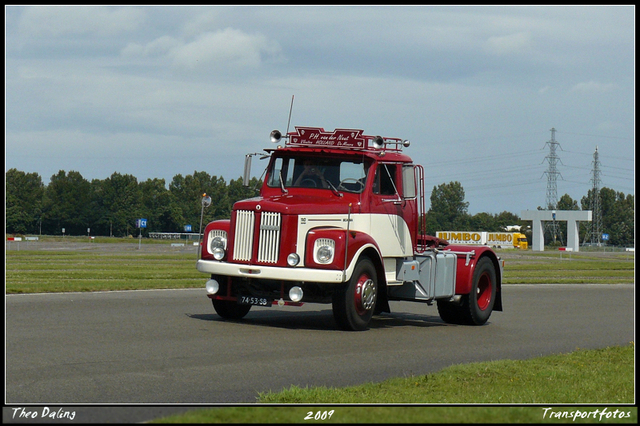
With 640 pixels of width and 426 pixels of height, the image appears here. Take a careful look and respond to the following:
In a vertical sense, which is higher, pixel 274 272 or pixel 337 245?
pixel 337 245

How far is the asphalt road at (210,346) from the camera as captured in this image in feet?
26.1

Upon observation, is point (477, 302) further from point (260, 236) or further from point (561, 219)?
point (561, 219)

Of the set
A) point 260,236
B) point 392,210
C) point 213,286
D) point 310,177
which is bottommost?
point 213,286

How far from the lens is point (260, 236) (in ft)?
45.0

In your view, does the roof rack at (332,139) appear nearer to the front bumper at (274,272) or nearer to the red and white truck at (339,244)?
the red and white truck at (339,244)

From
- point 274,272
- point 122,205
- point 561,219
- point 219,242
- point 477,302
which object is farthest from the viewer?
point 561,219

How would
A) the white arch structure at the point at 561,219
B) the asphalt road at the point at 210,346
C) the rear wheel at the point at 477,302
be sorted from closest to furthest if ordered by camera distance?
the asphalt road at the point at 210,346
the rear wheel at the point at 477,302
the white arch structure at the point at 561,219

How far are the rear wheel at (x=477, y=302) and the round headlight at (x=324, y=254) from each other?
13.3ft

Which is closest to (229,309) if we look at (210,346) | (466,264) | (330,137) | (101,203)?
(330,137)

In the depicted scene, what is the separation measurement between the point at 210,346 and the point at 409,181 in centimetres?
567

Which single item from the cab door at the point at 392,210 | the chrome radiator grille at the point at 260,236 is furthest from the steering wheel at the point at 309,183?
the chrome radiator grille at the point at 260,236

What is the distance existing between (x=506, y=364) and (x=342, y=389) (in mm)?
2809

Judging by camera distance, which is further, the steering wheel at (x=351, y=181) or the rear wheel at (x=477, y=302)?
the rear wheel at (x=477, y=302)

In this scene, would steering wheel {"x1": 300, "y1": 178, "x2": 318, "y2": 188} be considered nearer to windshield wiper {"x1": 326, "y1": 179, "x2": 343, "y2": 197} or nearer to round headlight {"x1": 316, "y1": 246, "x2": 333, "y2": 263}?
windshield wiper {"x1": 326, "y1": 179, "x2": 343, "y2": 197}
